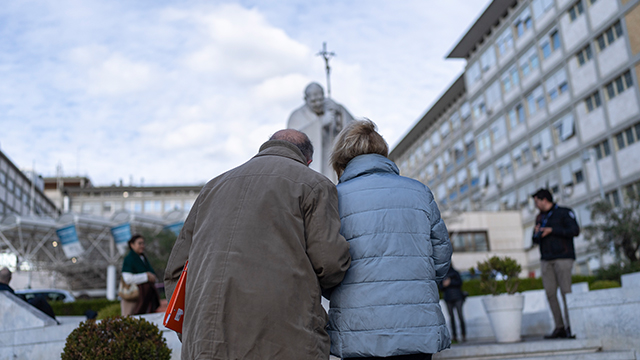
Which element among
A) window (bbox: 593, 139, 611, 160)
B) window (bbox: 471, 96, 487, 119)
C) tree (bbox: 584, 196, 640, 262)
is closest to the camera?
tree (bbox: 584, 196, 640, 262)

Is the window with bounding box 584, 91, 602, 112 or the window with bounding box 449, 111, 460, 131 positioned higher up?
the window with bounding box 449, 111, 460, 131

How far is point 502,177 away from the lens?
46875 millimetres

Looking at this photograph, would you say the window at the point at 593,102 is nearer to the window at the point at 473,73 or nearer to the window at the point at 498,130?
the window at the point at 498,130

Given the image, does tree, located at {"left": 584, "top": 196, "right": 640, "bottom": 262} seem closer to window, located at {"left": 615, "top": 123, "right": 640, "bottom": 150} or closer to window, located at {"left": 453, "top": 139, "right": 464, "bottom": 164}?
window, located at {"left": 615, "top": 123, "right": 640, "bottom": 150}

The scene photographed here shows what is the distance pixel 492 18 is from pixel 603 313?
44432 mm

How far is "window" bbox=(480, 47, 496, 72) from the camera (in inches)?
1879

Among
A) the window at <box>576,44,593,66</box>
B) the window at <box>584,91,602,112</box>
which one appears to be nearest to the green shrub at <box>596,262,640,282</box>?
the window at <box>584,91,602,112</box>

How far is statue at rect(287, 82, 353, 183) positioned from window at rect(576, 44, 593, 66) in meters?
32.9

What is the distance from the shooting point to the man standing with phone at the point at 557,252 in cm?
716

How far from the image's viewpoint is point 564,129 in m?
37.9

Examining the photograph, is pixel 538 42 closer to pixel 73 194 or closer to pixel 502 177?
pixel 502 177

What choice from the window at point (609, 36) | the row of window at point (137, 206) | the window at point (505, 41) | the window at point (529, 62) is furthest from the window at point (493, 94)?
the row of window at point (137, 206)

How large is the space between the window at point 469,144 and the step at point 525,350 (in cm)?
4791

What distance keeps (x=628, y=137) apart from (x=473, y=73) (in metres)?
21.2
